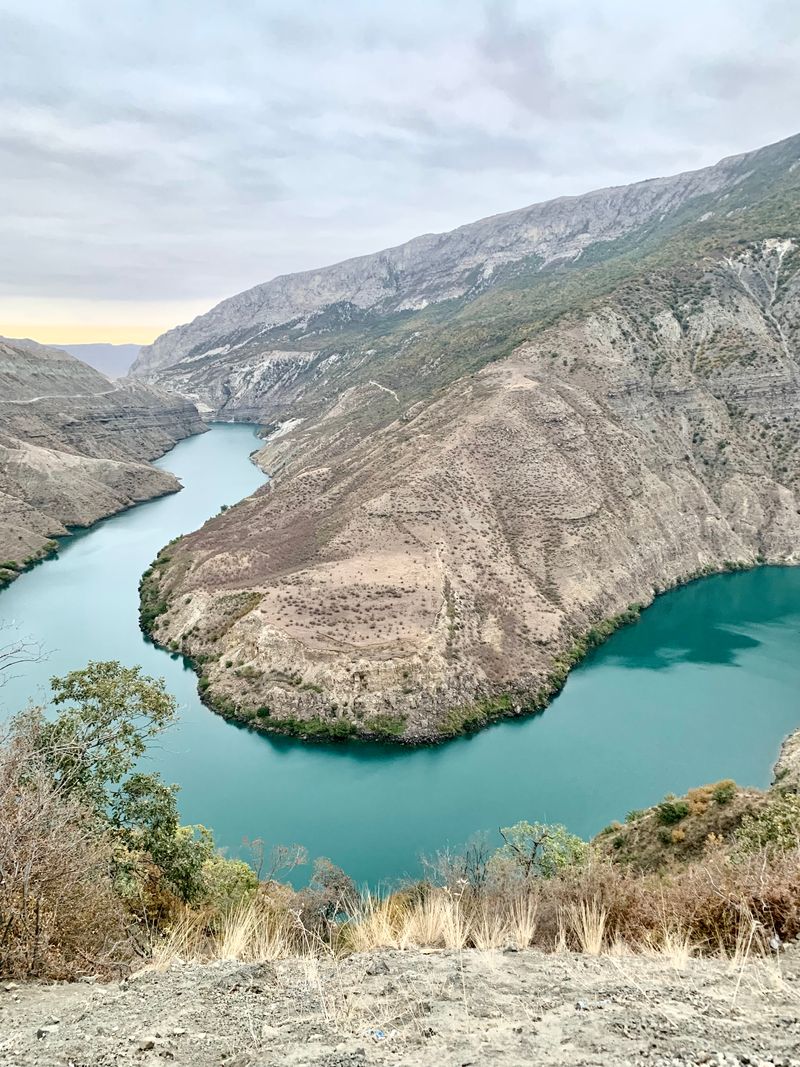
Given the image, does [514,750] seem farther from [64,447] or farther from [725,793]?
[64,447]

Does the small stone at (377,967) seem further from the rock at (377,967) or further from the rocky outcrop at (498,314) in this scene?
the rocky outcrop at (498,314)

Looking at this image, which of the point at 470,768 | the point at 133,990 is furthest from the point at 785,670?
the point at 133,990

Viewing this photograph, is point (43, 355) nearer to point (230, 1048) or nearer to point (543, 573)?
point (543, 573)

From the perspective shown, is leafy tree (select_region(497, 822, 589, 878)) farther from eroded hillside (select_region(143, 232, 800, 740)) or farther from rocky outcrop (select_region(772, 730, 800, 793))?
eroded hillside (select_region(143, 232, 800, 740))

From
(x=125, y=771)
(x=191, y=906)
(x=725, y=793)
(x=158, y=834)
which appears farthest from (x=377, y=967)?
(x=725, y=793)

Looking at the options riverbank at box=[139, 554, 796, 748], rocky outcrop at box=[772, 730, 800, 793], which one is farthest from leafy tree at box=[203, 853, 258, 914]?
rocky outcrop at box=[772, 730, 800, 793]

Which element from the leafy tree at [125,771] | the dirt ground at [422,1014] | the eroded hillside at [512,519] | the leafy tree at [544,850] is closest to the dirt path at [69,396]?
the eroded hillside at [512,519]

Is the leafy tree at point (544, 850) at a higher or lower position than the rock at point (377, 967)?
lower
